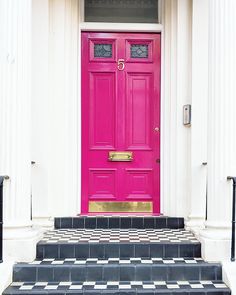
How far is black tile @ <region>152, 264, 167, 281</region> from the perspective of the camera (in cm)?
370

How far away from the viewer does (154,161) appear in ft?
17.0

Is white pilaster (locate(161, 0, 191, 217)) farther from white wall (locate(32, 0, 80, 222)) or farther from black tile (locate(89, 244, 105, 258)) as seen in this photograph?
black tile (locate(89, 244, 105, 258))

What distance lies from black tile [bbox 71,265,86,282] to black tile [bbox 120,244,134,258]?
462mm

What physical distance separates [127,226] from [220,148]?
158cm

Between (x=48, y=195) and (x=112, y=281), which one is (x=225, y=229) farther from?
(x=48, y=195)

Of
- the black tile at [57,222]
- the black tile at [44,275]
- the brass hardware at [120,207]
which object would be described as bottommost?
the black tile at [44,275]

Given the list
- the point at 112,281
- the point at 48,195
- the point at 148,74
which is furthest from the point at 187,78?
the point at 112,281

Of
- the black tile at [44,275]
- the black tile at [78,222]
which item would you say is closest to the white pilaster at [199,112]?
the black tile at [78,222]

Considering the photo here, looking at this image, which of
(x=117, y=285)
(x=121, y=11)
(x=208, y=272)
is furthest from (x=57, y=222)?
(x=121, y=11)

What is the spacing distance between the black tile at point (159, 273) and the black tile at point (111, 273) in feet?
1.07

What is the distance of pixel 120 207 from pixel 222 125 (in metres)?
1.83

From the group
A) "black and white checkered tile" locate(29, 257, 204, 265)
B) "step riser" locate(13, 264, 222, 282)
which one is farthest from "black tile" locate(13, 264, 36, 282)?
"black and white checkered tile" locate(29, 257, 204, 265)

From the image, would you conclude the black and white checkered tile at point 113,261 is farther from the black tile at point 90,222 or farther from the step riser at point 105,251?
the black tile at point 90,222

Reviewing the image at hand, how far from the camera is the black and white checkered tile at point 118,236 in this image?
418 cm
